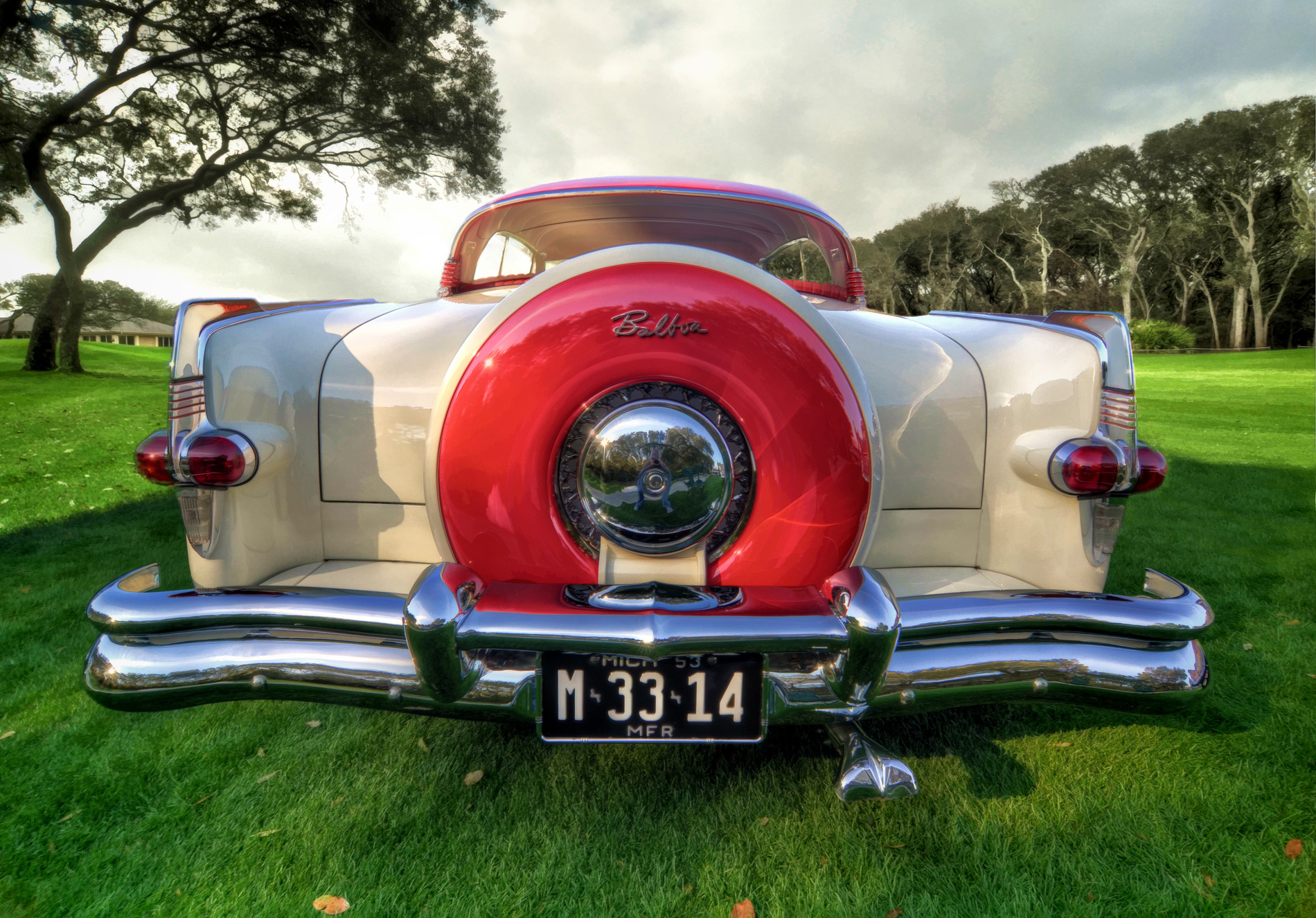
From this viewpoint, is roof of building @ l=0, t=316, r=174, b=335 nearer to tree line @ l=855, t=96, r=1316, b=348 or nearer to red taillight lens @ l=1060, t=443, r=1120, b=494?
red taillight lens @ l=1060, t=443, r=1120, b=494

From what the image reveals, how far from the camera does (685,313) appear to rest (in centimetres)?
139

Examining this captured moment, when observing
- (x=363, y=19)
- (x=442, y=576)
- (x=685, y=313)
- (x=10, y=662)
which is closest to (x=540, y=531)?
(x=442, y=576)

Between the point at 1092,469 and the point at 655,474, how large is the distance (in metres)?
1.00

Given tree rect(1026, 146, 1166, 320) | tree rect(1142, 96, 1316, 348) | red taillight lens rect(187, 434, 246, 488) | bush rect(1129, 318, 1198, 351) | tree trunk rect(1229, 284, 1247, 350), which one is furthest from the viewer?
tree rect(1026, 146, 1166, 320)

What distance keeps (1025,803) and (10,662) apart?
12.1ft

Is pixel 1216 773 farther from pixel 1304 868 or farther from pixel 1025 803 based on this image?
pixel 1025 803

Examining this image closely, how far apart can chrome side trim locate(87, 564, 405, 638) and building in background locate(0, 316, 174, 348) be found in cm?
2792

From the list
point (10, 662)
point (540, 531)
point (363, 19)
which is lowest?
point (10, 662)

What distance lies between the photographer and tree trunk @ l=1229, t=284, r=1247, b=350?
101 feet

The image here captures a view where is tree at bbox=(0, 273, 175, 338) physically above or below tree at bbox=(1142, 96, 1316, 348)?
below

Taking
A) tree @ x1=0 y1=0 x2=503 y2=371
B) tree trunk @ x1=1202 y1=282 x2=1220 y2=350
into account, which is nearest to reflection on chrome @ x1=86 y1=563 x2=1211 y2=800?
tree @ x1=0 y1=0 x2=503 y2=371

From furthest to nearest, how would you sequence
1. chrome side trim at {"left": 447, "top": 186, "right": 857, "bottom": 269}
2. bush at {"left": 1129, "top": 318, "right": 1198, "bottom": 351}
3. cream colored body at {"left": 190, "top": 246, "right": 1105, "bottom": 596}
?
bush at {"left": 1129, "top": 318, "right": 1198, "bottom": 351}, chrome side trim at {"left": 447, "top": 186, "right": 857, "bottom": 269}, cream colored body at {"left": 190, "top": 246, "right": 1105, "bottom": 596}

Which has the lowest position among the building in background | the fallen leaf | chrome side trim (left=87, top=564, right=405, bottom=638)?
the fallen leaf

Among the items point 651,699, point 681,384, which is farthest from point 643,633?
point 681,384
